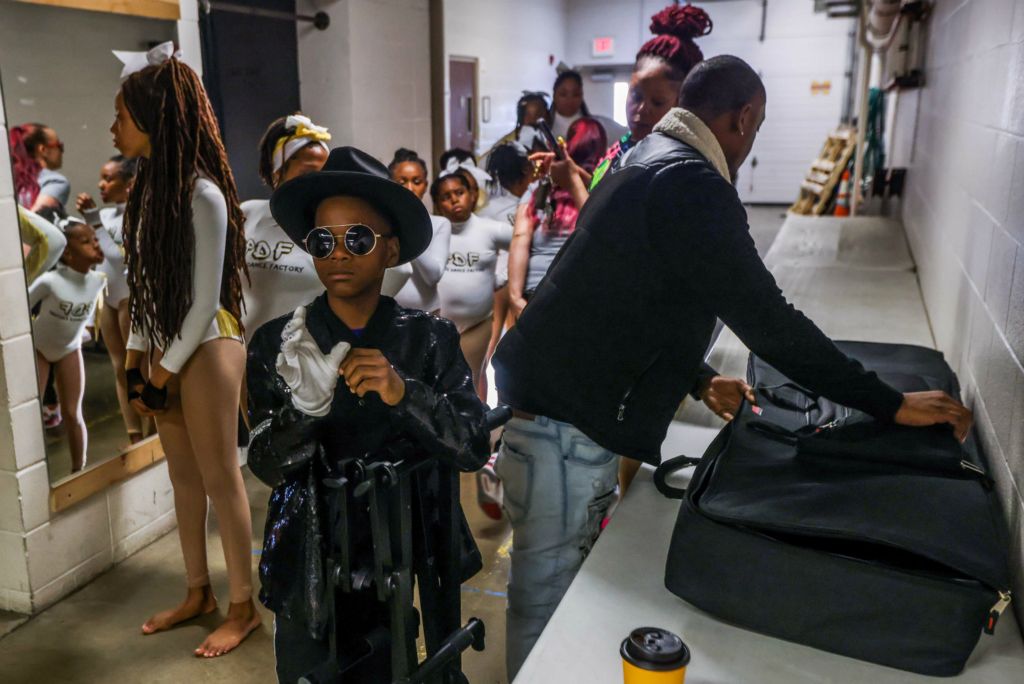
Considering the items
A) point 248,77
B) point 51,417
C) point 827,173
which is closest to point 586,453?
point 51,417

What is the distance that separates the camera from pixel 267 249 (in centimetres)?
278

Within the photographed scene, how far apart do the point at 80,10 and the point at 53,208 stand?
2.27 feet

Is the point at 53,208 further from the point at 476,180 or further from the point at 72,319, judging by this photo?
the point at 476,180

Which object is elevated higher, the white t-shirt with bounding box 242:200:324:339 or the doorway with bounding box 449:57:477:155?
the doorway with bounding box 449:57:477:155

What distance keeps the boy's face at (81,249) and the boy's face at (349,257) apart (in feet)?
5.71

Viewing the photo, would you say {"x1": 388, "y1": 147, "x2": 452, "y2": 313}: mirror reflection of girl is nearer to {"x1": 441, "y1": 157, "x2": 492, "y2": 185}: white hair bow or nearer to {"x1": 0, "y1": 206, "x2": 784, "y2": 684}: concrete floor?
{"x1": 441, "y1": 157, "x2": 492, "y2": 185}: white hair bow

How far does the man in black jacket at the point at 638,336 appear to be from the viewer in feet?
4.74

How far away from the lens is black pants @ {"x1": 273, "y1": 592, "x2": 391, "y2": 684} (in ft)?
5.10

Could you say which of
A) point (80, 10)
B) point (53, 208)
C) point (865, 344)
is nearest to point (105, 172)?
point (53, 208)

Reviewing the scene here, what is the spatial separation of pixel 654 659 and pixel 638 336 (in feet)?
2.23

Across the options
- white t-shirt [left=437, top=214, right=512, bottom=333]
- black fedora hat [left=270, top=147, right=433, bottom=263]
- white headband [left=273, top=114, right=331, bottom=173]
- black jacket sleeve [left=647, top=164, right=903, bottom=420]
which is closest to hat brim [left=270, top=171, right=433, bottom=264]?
black fedora hat [left=270, top=147, right=433, bottom=263]

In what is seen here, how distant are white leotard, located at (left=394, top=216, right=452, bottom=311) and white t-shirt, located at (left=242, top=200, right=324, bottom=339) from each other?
61 centimetres

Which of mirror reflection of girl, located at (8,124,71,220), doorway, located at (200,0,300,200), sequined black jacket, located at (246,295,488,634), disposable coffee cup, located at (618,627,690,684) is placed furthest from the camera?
doorway, located at (200,0,300,200)

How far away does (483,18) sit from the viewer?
7.61 m
